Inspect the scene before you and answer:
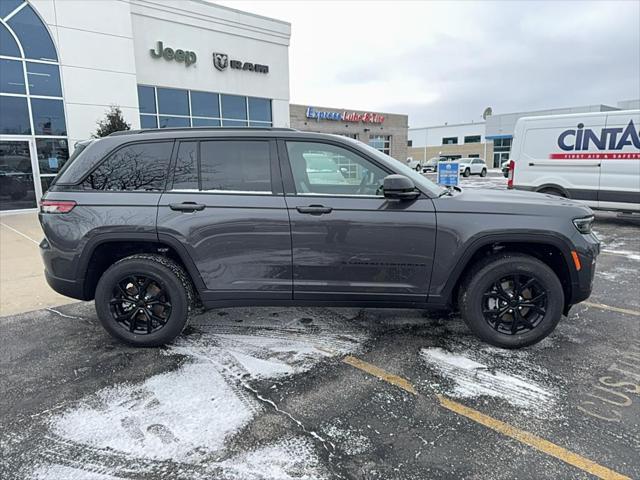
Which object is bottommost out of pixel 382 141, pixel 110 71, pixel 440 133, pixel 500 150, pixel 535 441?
pixel 535 441

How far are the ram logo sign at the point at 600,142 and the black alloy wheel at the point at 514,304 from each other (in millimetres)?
7126

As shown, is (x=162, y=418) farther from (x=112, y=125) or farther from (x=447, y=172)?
(x=447, y=172)

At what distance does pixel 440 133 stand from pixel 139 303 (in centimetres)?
6438

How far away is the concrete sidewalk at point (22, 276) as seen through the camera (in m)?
4.94

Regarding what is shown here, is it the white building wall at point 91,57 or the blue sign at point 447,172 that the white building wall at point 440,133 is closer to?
the blue sign at point 447,172

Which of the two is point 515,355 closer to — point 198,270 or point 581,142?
point 198,270

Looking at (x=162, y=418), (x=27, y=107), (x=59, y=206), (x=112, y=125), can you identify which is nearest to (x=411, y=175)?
(x=162, y=418)

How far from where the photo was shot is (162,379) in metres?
3.12

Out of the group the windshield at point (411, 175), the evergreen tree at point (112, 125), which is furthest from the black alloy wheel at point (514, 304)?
the evergreen tree at point (112, 125)

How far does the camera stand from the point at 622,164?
8.65m

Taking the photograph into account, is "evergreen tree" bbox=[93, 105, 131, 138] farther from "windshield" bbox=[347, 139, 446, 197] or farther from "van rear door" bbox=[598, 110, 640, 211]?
"van rear door" bbox=[598, 110, 640, 211]

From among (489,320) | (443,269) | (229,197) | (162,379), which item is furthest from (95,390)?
(489,320)

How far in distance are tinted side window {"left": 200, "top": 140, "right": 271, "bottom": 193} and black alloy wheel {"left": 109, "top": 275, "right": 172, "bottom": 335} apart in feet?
3.21

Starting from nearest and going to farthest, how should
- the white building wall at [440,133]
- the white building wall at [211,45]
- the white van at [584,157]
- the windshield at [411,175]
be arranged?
the windshield at [411,175] → the white van at [584,157] → the white building wall at [211,45] → the white building wall at [440,133]
